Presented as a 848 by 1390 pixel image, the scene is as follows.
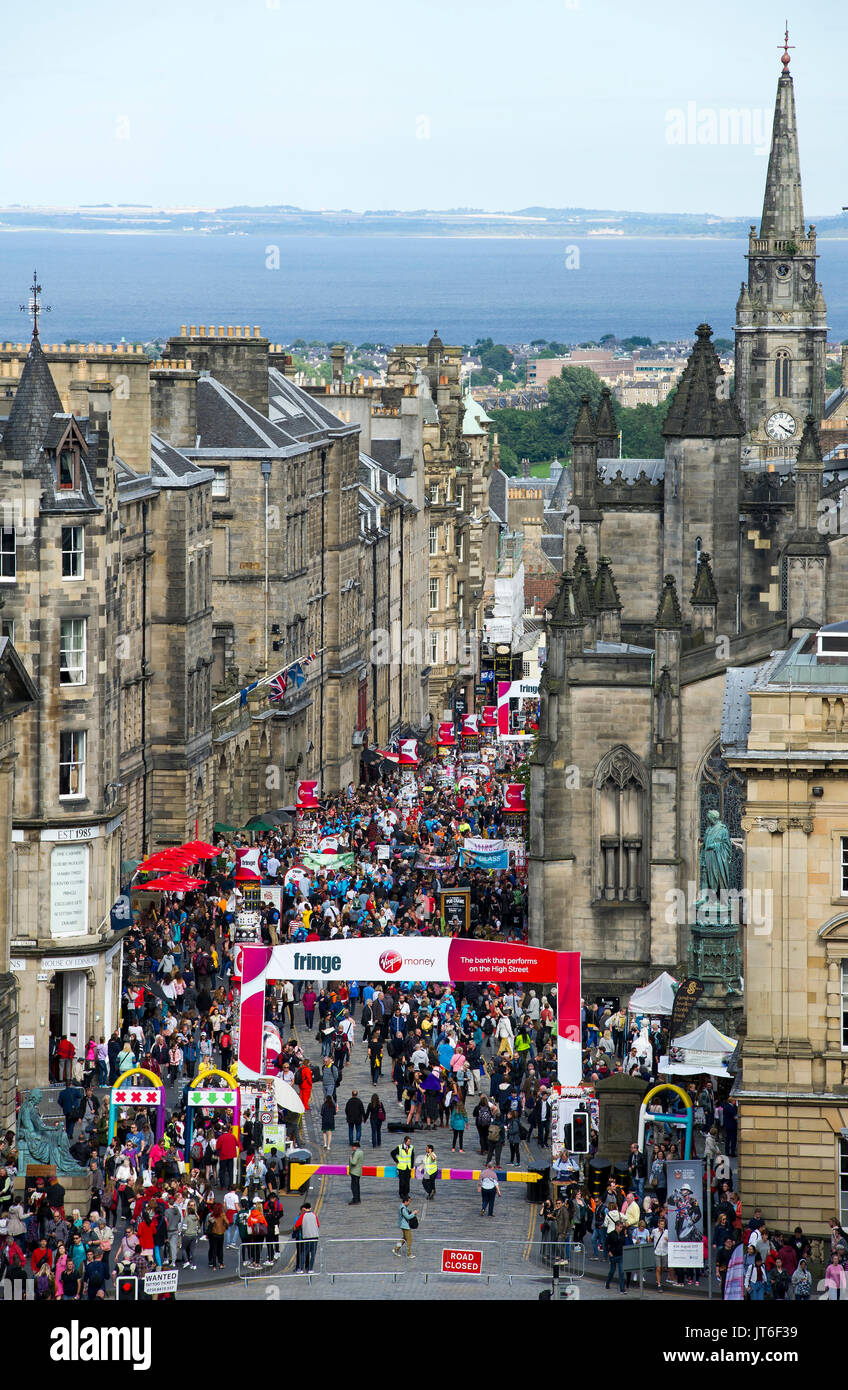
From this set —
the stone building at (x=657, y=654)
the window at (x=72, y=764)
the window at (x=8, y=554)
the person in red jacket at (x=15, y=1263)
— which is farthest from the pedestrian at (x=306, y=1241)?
the stone building at (x=657, y=654)

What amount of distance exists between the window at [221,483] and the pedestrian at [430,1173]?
40.9 m

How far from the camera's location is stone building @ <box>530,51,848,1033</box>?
62.8 m

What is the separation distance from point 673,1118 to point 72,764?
15536 millimetres

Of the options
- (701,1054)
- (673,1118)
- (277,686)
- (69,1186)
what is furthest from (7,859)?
(277,686)

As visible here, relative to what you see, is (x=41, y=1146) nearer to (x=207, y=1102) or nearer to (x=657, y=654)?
(x=207, y=1102)

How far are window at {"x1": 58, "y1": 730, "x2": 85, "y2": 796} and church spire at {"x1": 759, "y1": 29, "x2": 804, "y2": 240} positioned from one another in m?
67.1

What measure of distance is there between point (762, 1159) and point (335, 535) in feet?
173

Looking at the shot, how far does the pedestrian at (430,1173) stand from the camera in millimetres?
45469

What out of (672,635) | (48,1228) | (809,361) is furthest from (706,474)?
(809,361)

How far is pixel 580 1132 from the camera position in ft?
149

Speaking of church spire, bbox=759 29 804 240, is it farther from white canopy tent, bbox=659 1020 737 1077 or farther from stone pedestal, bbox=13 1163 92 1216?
stone pedestal, bbox=13 1163 92 1216

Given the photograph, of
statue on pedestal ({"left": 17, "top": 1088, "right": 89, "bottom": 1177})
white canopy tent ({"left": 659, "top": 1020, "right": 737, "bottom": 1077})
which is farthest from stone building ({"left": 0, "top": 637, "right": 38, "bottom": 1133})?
white canopy tent ({"left": 659, "top": 1020, "right": 737, "bottom": 1077})

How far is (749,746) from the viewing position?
147 feet

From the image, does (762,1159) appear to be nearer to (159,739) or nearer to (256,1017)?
(256,1017)
